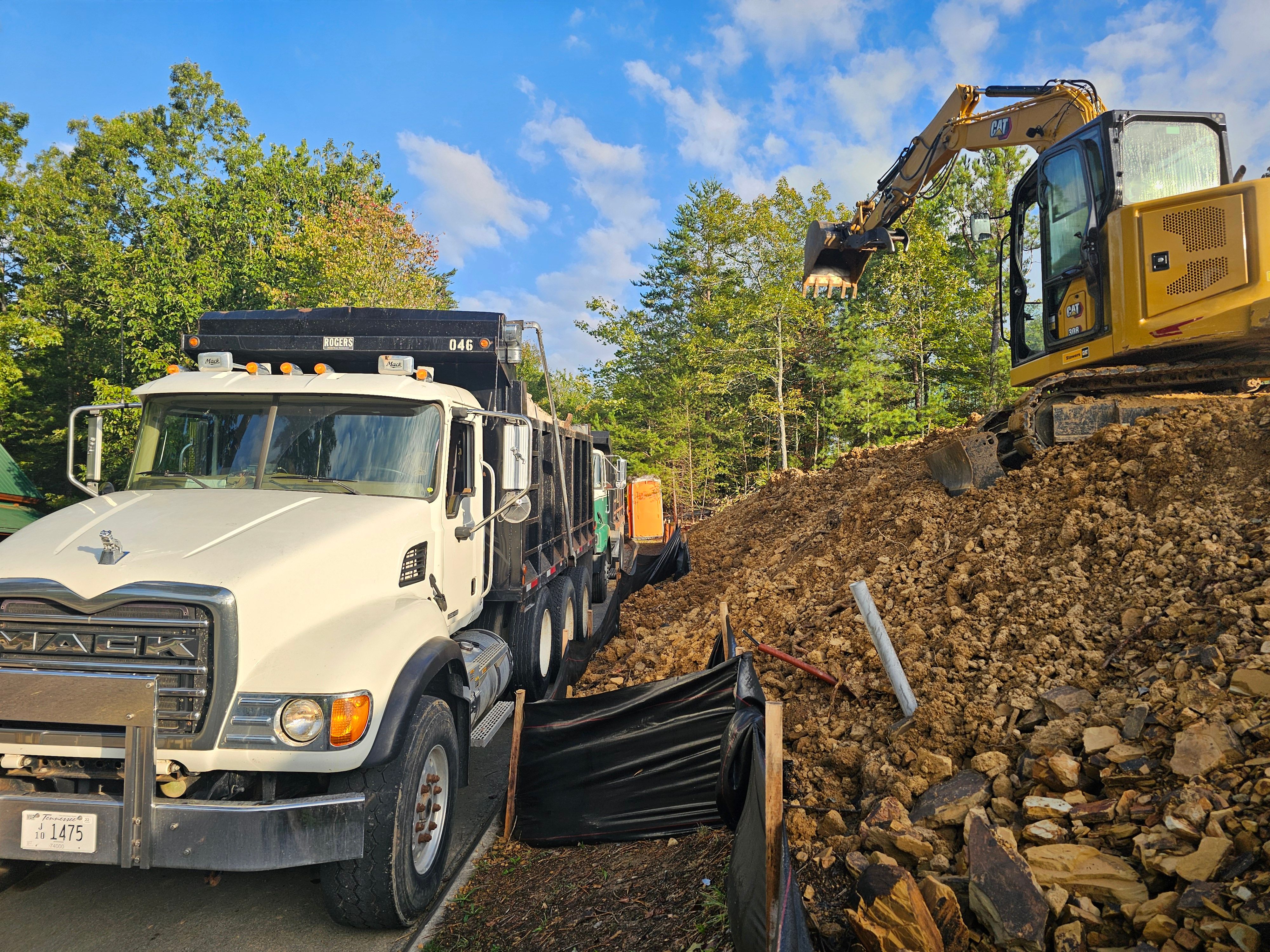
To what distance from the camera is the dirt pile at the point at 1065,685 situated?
101 inches

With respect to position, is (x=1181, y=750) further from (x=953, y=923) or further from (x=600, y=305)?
(x=600, y=305)

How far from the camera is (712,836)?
381 centimetres

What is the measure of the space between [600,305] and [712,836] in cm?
2462

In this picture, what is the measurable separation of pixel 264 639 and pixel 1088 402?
635 cm

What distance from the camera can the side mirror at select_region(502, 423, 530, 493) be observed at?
4.69 meters

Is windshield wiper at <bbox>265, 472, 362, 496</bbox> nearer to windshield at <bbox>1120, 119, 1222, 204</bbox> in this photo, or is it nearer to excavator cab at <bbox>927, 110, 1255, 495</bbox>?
excavator cab at <bbox>927, 110, 1255, 495</bbox>

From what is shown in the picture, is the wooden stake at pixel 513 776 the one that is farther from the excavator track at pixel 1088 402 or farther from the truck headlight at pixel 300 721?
the excavator track at pixel 1088 402

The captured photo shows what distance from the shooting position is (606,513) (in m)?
12.5

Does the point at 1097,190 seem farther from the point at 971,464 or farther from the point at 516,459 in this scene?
the point at 516,459

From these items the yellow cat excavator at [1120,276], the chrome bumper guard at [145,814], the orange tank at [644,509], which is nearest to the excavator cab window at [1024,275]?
the yellow cat excavator at [1120,276]

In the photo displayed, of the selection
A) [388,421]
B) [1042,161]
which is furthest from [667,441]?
[388,421]

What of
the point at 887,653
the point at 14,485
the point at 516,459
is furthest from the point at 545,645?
the point at 14,485

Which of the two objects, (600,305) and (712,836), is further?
(600,305)

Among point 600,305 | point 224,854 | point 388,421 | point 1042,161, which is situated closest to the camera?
point 224,854
